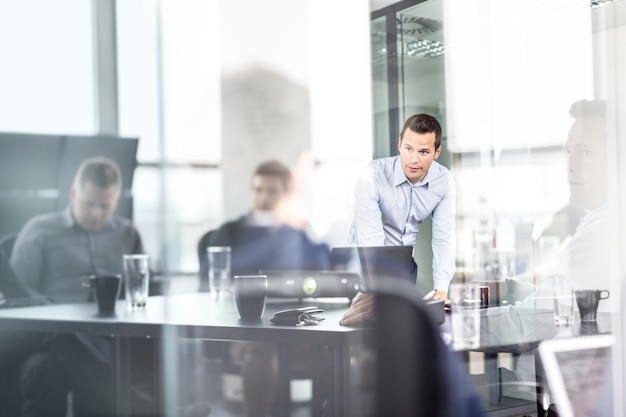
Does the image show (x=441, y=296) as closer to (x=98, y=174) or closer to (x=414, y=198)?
(x=414, y=198)

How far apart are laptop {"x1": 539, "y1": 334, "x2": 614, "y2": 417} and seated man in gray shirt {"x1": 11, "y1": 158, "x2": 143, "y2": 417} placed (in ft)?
5.23

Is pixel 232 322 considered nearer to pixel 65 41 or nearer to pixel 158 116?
pixel 158 116

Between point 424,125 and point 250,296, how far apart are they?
0.60 meters

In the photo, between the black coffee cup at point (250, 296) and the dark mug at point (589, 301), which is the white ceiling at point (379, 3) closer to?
the black coffee cup at point (250, 296)

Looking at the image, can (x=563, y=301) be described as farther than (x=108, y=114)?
No

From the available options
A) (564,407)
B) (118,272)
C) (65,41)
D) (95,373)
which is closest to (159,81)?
(65,41)

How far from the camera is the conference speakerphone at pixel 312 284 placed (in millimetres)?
1592

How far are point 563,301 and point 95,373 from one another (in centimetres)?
180

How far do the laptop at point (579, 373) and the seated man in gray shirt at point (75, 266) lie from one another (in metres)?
1.59

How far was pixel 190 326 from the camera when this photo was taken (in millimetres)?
1537

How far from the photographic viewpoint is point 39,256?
2.78 metres

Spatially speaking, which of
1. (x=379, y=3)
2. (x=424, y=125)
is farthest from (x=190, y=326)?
(x=379, y=3)

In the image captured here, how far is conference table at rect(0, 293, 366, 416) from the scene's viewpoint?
1.31 meters

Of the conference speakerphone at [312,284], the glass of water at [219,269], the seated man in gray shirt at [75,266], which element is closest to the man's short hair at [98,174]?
the seated man in gray shirt at [75,266]
